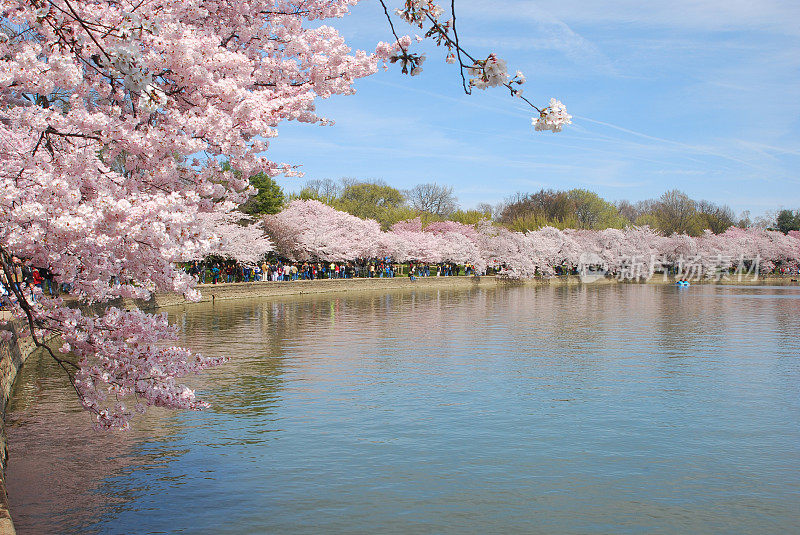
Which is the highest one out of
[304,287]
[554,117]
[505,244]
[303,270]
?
[505,244]

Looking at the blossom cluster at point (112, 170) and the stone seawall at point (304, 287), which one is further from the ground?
the blossom cluster at point (112, 170)

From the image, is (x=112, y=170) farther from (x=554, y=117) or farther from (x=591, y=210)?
(x=591, y=210)

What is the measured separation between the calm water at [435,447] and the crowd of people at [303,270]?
19.3m

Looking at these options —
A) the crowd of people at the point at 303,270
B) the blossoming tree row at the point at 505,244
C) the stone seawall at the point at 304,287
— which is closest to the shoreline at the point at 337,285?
the stone seawall at the point at 304,287

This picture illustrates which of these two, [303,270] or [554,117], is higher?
[554,117]

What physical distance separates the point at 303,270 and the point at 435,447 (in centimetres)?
4634

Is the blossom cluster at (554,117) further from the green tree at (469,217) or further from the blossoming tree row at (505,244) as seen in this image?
the green tree at (469,217)

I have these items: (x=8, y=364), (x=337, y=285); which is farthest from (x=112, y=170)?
(x=337, y=285)

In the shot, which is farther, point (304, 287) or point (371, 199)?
point (371, 199)

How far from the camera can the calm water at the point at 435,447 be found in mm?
8586

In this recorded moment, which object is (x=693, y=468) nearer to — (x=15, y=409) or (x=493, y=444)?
(x=493, y=444)

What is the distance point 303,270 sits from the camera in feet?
186

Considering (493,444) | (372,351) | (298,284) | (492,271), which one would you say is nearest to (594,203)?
(492,271)

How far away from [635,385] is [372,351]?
8273 mm
